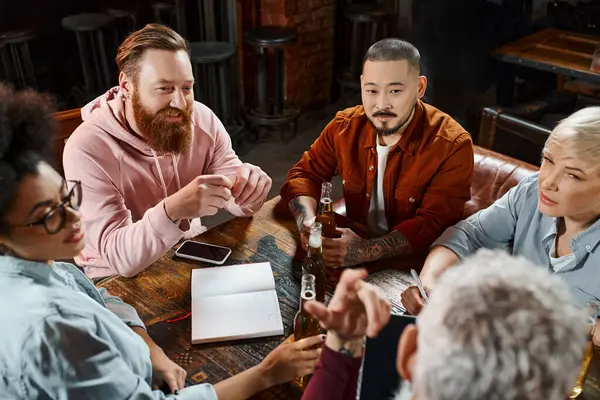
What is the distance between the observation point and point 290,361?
4.42 ft

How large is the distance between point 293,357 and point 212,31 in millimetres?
3701

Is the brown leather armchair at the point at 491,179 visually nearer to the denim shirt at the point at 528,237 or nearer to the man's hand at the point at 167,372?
the denim shirt at the point at 528,237

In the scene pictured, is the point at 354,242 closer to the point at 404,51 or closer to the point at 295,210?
the point at 295,210

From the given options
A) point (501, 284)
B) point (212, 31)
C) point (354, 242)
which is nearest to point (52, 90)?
point (212, 31)

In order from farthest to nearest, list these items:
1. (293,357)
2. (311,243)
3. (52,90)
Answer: (52,90)
(311,243)
(293,357)

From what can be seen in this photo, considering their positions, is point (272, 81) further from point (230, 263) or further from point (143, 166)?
point (230, 263)

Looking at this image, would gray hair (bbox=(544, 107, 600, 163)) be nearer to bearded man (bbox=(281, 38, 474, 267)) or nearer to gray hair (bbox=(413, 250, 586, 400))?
bearded man (bbox=(281, 38, 474, 267))

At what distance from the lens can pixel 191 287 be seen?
1.65 meters

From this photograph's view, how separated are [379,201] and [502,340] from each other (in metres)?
1.53

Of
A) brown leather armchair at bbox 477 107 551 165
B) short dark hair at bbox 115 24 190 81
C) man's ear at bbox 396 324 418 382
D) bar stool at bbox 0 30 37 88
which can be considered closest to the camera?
man's ear at bbox 396 324 418 382

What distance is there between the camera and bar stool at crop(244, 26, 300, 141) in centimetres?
424

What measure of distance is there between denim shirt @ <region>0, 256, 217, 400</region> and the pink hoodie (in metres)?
0.56

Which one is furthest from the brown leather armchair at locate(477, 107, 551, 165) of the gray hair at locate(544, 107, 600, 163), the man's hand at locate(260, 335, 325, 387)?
the man's hand at locate(260, 335, 325, 387)

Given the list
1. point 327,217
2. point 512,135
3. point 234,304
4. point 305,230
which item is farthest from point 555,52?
point 234,304
